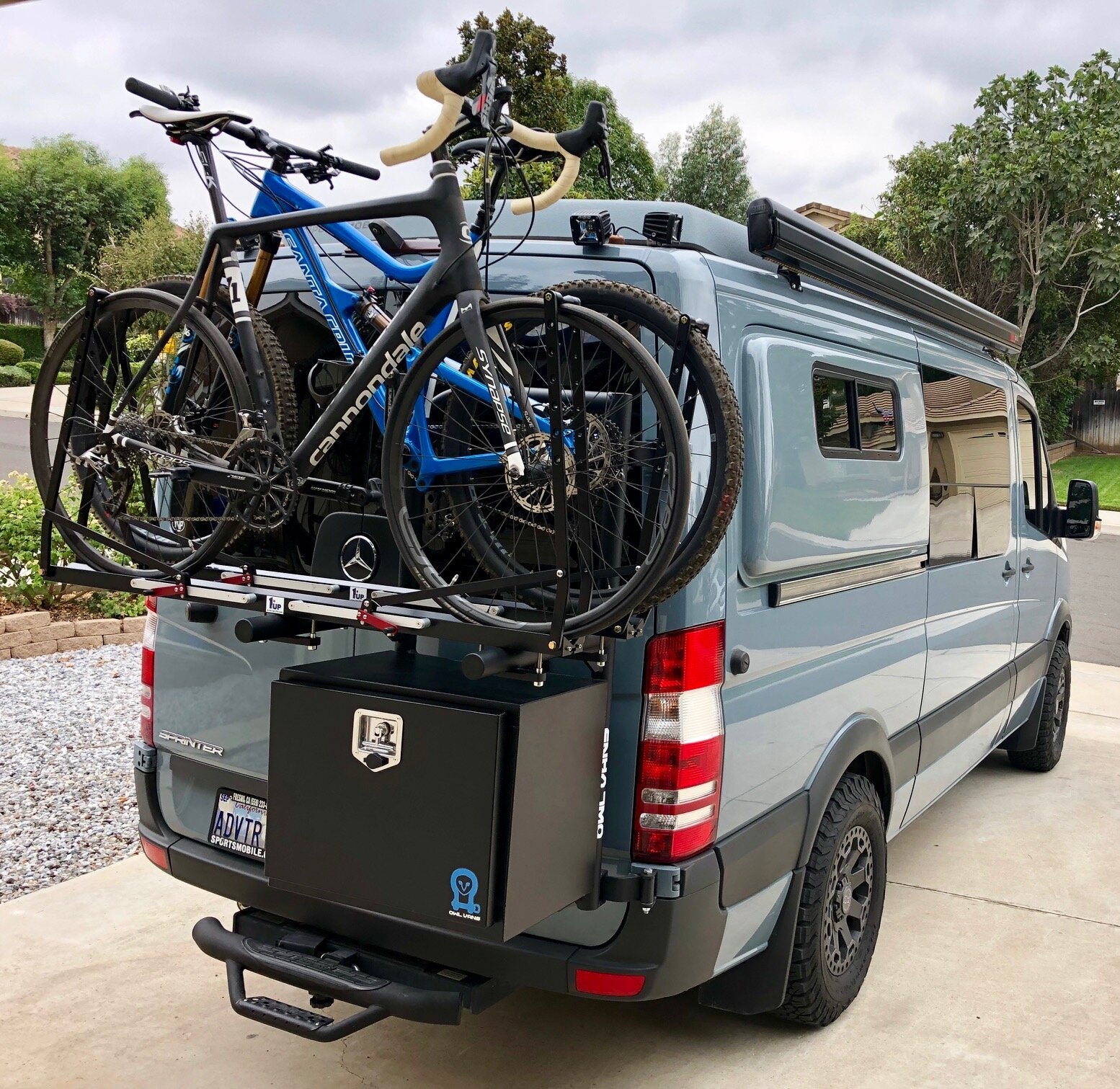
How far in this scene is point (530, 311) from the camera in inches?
101

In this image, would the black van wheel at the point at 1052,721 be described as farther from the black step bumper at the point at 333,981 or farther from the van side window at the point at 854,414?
the black step bumper at the point at 333,981

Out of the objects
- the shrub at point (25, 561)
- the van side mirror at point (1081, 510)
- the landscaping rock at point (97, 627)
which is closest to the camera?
the van side mirror at point (1081, 510)

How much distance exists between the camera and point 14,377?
37188 mm

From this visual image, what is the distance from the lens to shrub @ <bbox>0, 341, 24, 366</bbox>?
41812mm

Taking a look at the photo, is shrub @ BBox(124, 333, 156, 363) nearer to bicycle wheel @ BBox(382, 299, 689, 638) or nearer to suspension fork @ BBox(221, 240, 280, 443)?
suspension fork @ BBox(221, 240, 280, 443)

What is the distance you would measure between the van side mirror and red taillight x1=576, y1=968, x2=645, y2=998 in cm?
415

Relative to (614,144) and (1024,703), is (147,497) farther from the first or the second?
(614,144)

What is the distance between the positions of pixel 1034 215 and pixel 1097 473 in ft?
23.3

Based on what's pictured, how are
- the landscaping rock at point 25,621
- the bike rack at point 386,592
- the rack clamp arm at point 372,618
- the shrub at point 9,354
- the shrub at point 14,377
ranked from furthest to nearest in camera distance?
the shrub at point 9,354 → the shrub at point 14,377 → the landscaping rock at point 25,621 → the rack clamp arm at point 372,618 → the bike rack at point 386,592

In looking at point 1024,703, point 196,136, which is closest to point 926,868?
point 1024,703

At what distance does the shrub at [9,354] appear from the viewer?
41.8 metres

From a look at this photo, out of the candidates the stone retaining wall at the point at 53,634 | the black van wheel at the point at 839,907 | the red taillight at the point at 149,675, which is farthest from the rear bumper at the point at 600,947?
the stone retaining wall at the point at 53,634

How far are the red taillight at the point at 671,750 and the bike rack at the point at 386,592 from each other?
144 millimetres

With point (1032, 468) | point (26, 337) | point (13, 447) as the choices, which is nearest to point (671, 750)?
point (1032, 468)
